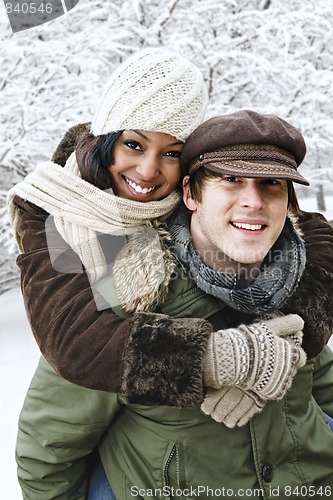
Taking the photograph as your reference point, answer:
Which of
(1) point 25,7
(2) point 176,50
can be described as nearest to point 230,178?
(1) point 25,7

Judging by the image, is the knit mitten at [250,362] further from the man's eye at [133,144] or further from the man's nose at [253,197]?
the man's eye at [133,144]

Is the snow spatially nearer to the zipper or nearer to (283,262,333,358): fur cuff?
the zipper

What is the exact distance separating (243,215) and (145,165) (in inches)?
20.2

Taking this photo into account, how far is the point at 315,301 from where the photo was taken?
1567 millimetres

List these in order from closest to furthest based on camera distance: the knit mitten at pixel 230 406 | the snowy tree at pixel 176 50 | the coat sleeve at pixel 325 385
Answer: the knit mitten at pixel 230 406, the coat sleeve at pixel 325 385, the snowy tree at pixel 176 50

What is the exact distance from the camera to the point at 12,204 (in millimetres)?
1846

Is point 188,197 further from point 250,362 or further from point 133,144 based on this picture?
point 250,362

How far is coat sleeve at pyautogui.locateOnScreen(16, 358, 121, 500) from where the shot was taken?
57.6 inches

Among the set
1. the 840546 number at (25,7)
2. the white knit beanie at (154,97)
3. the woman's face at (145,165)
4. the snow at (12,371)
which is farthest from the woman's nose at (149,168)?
the 840546 number at (25,7)

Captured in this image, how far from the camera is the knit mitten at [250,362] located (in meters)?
1.24

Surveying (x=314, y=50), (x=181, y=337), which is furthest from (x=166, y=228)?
(x=314, y=50)

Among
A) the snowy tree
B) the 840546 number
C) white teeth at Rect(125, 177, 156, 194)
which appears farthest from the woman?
Answer: the snowy tree

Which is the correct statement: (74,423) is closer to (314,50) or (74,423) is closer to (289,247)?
(289,247)

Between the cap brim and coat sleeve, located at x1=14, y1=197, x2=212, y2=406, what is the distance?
1.28 ft
